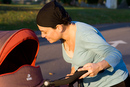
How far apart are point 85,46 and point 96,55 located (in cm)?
16

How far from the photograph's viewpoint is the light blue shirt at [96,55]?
79.5 inches

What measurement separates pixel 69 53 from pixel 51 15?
0.50 meters

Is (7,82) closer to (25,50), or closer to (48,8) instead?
(25,50)

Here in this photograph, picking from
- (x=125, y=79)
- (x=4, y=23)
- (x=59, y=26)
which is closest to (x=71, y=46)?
(x=59, y=26)

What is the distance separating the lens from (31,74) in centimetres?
291

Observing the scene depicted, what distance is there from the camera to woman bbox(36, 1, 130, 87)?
1989 millimetres

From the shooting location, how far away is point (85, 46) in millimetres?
2105

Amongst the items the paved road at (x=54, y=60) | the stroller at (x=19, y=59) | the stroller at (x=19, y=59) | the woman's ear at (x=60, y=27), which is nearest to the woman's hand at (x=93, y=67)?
the woman's ear at (x=60, y=27)

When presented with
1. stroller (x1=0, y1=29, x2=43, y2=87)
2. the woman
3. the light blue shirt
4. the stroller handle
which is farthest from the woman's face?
stroller (x1=0, y1=29, x2=43, y2=87)

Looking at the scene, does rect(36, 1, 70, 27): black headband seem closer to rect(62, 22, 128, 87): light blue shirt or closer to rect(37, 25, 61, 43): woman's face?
rect(37, 25, 61, 43): woman's face

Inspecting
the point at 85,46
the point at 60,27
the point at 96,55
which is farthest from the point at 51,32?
the point at 96,55

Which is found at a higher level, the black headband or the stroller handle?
the black headband

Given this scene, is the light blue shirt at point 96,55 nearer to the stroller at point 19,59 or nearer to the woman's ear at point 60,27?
the woman's ear at point 60,27

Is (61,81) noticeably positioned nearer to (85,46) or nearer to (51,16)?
(85,46)
